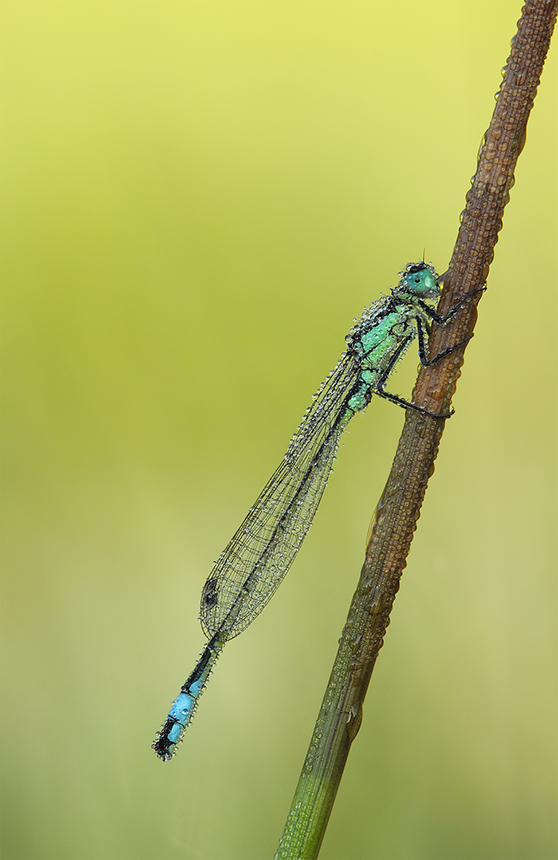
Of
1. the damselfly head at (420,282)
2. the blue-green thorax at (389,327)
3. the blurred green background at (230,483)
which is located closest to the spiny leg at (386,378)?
the blue-green thorax at (389,327)

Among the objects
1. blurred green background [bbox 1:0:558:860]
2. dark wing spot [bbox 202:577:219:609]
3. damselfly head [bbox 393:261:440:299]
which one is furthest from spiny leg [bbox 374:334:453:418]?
dark wing spot [bbox 202:577:219:609]

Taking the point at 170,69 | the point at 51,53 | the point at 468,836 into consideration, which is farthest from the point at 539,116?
the point at 468,836

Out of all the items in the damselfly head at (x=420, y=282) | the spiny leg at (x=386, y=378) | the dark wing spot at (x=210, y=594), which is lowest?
the dark wing spot at (x=210, y=594)

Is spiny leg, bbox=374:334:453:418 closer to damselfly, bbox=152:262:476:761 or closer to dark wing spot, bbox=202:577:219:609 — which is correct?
damselfly, bbox=152:262:476:761

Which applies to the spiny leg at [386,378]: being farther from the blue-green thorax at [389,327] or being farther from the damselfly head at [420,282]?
the damselfly head at [420,282]

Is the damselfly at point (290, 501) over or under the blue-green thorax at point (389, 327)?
under

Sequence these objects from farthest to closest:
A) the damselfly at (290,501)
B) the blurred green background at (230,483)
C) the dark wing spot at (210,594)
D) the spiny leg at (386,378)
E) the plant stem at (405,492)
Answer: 1. the blurred green background at (230,483)
2. the dark wing spot at (210,594)
3. the damselfly at (290,501)
4. the spiny leg at (386,378)
5. the plant stem at (405,492)

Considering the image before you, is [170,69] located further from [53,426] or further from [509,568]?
[509,568]
